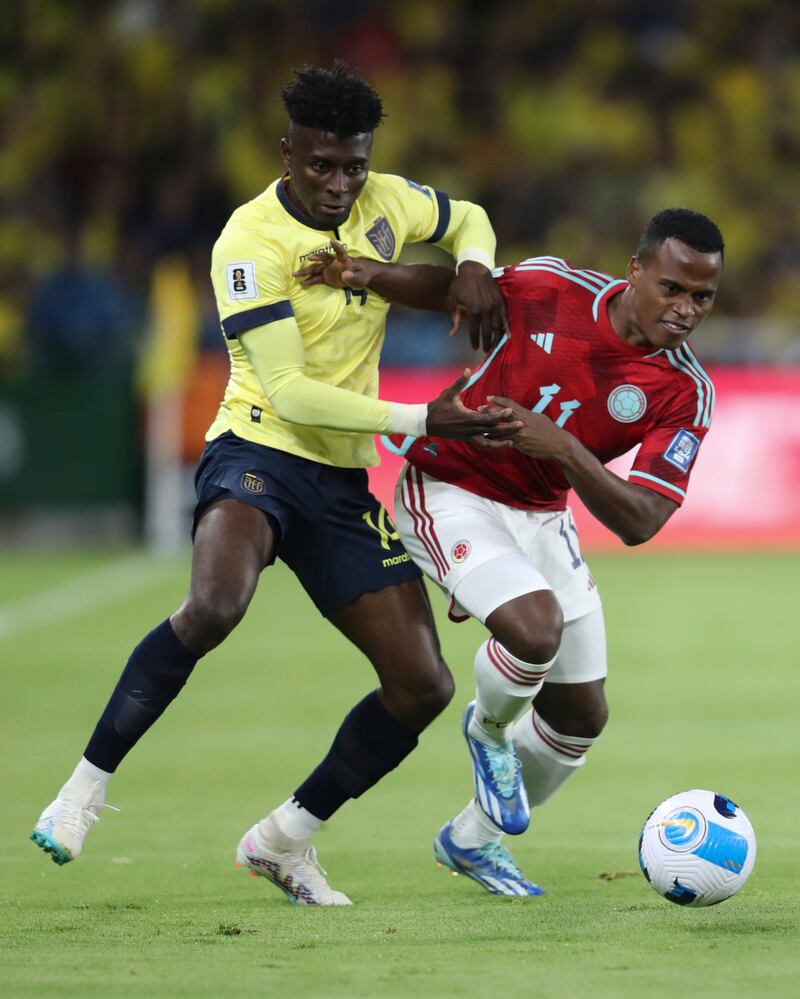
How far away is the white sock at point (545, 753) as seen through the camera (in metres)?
5.35

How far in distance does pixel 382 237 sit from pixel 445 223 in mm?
283

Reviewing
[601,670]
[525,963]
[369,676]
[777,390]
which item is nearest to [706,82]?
[777,390]

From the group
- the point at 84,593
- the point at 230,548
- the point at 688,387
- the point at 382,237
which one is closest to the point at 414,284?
the point at 382,237

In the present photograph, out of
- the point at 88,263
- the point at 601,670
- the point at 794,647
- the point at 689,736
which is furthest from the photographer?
the point at 88,263

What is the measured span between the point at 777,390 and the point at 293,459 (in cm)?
1052

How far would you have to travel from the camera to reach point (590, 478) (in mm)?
4797

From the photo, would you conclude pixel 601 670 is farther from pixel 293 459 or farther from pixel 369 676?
pixel 369 676

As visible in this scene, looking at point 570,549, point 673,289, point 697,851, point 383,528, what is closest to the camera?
point 697,851

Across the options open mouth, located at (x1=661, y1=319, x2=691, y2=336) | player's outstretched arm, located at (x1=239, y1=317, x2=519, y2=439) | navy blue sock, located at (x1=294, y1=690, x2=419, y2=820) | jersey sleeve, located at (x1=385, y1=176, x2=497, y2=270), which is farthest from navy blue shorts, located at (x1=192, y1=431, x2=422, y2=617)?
open mouth, located at (x1=661, y1=319, x2=691, y2=336)

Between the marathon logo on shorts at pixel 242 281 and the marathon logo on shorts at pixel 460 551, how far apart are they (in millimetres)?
957

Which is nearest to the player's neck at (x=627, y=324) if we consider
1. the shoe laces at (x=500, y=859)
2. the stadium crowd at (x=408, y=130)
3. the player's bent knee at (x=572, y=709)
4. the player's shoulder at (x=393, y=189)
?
the player's shoulder at (x=393, y=189)

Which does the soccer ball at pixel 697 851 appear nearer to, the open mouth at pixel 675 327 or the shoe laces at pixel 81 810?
the open mouth at pixel 675 327

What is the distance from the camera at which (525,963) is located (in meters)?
3.99

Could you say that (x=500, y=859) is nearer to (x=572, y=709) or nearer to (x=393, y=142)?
(x=572, y=709)
